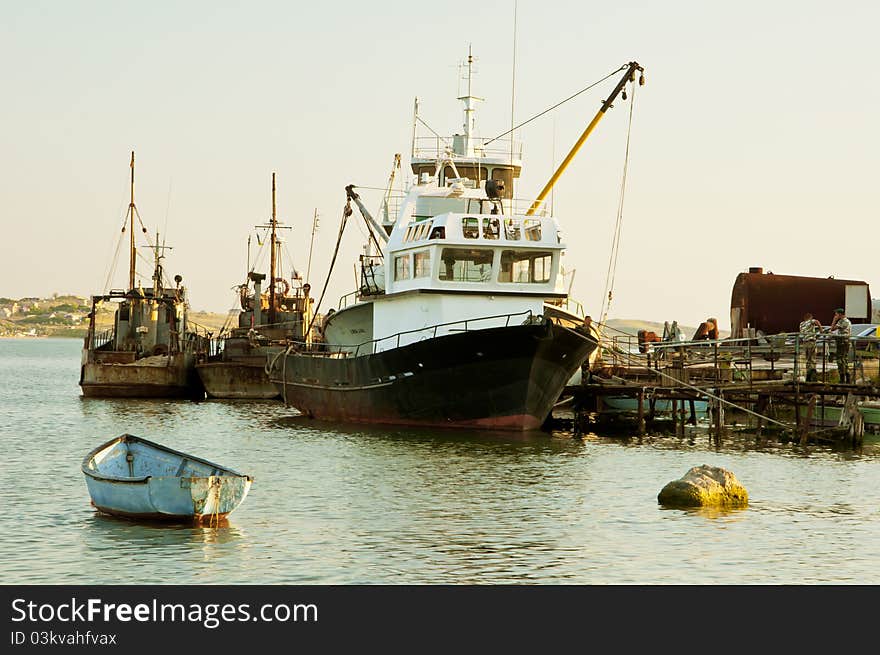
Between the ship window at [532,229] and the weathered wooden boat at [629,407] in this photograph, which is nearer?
the ship window at [532,229]

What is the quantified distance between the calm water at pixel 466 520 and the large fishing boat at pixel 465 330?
126 centimetres

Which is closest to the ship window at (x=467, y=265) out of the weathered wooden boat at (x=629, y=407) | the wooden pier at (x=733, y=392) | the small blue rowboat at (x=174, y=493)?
the wooden pier at (x=733, y=392)

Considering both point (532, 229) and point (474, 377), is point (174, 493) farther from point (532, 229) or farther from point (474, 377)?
point (532, 229)

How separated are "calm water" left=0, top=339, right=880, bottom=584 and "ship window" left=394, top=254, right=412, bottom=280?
560cm

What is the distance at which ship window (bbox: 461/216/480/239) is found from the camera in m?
40.4

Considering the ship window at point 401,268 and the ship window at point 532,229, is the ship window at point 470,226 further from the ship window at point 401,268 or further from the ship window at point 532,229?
the ship window at point 401,268

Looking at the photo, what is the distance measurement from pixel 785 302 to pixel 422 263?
23105 mm

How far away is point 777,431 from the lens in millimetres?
40656

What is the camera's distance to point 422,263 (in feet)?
134

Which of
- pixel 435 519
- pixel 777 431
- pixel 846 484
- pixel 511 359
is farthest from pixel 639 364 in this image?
pixel 435 519

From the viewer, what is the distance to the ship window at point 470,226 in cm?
4044

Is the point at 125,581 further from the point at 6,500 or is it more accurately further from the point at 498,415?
the point at 498,415

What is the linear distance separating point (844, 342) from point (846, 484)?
811 cm

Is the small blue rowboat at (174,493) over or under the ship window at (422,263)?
under
